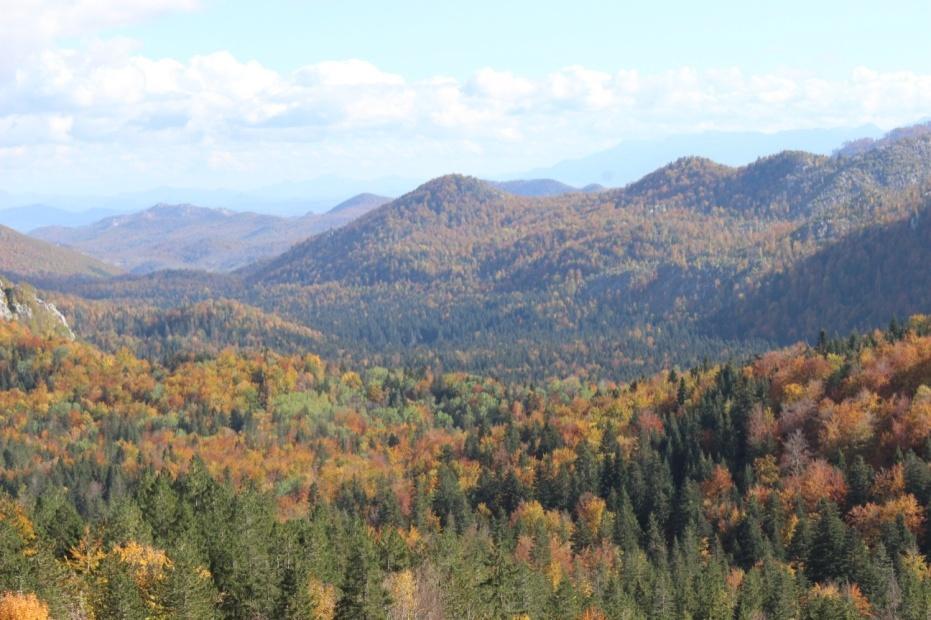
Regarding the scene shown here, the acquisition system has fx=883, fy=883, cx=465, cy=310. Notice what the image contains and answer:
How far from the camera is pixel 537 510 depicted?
131625 mm

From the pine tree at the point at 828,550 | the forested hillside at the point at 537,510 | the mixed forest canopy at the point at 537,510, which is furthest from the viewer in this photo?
the pine tree at the point at 828,550

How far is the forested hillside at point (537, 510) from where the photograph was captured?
211ft

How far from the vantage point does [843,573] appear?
101125 millimetres

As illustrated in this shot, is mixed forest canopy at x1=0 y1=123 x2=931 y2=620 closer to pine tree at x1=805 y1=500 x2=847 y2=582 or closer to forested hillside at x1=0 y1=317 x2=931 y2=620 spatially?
pine tree at x1=805 y1=500 x2=847 y2=582

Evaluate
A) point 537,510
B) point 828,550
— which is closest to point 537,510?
point 537,510

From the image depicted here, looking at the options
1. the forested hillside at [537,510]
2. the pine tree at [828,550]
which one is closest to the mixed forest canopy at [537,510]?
the pine tree at [828,550]

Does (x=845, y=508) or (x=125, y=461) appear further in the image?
(x=125, y=461)

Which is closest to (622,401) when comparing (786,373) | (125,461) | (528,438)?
(528,438)

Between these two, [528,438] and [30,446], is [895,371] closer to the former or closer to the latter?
[528,438]

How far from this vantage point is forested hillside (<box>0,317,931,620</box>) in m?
64.3

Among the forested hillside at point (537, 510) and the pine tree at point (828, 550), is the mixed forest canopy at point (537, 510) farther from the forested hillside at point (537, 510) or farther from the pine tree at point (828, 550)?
the forested hillside at point (537, 510)

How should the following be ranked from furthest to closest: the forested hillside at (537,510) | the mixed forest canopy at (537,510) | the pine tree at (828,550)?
the pine tree at (828,550) → the forested hillside at (537,510) → the mixed forest canopy at (537,510)

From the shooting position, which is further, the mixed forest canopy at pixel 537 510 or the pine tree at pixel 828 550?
the pine tree at pixel 828 550

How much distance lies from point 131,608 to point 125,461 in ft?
436
